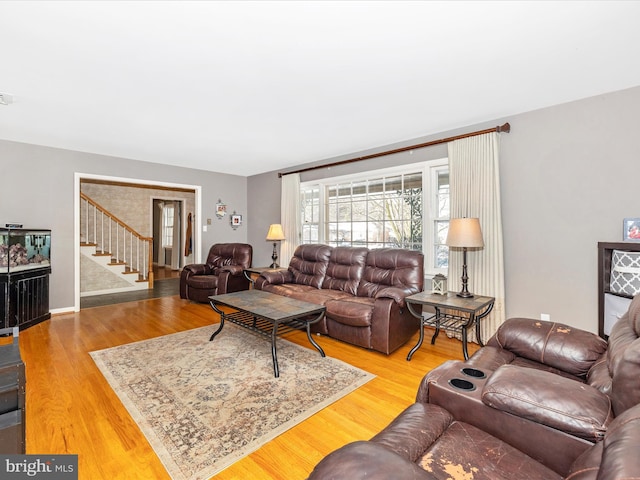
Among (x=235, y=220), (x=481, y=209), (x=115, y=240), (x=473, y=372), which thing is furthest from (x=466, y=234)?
(x=115, y=240)

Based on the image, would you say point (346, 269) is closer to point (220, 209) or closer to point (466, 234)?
point (466, 234)

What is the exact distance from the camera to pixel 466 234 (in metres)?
3.08

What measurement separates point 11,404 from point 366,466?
1113 millimetres

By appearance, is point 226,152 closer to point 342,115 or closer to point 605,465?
point 342,115

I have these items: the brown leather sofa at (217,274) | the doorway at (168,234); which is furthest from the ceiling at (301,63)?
the doorway at (168,234)

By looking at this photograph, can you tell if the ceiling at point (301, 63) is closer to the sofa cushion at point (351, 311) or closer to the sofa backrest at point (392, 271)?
the sofa backrest at point (392, 271)

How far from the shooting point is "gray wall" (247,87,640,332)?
108 inches

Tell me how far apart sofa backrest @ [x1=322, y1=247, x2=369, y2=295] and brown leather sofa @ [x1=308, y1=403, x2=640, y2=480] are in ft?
8.78

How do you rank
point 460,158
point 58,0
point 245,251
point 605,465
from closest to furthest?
point 605,465 < point 58,0 < point 460,158 < point 245,251

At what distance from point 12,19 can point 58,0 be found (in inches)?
16.8

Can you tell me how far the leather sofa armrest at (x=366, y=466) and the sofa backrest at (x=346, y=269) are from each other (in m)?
3.14

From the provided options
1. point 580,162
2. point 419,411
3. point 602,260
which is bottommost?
point 419,411

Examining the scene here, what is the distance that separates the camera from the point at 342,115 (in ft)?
11.0

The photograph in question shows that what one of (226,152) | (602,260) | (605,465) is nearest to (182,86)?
(226,152)
